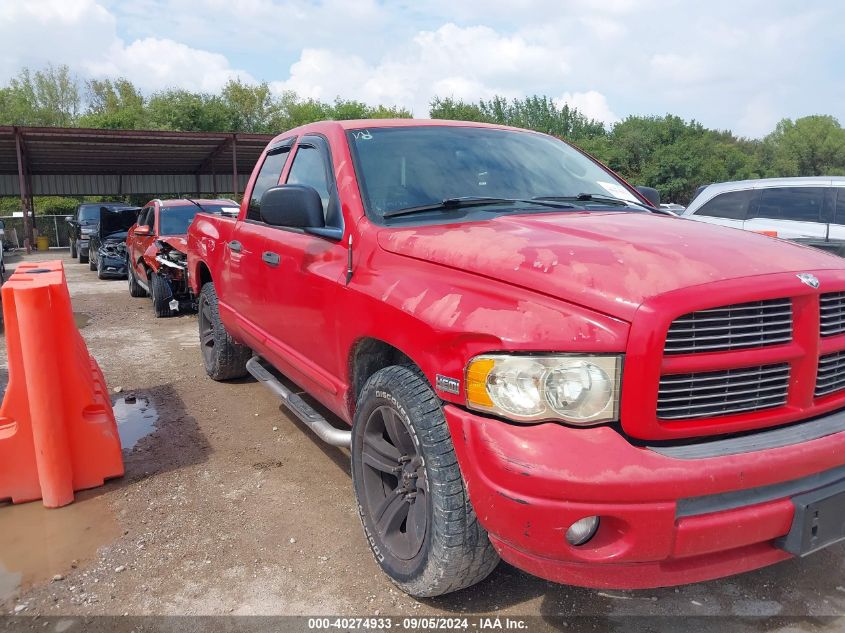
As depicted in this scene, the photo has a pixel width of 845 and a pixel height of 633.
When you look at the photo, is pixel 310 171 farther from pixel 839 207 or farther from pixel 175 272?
pixel 839 207

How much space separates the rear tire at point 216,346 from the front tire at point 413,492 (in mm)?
2787

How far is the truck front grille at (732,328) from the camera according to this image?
197 cm

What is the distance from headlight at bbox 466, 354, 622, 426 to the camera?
1965 mm

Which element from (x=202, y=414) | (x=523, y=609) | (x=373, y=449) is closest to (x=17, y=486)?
(x=202, y=414)

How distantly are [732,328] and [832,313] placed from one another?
49 cm

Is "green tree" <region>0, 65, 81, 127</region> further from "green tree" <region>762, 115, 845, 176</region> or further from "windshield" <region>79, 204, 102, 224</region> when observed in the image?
"green tree" <region>762, 115, 845, 176</region>

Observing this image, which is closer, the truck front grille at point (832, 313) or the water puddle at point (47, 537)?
the truck front grille at point (832, 313)

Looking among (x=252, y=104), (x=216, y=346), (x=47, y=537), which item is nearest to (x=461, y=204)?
(x=47, y=537)

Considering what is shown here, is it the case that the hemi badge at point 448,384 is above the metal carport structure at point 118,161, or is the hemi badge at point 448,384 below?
below

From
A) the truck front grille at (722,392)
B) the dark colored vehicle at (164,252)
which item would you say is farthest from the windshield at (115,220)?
the truck front grille at (722,392)

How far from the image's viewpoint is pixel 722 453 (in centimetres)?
198

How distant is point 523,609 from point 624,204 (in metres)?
2.00

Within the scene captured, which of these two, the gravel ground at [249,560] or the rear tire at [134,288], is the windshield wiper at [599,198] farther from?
the rear tire at [134,288]

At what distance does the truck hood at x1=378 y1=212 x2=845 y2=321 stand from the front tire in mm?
523
